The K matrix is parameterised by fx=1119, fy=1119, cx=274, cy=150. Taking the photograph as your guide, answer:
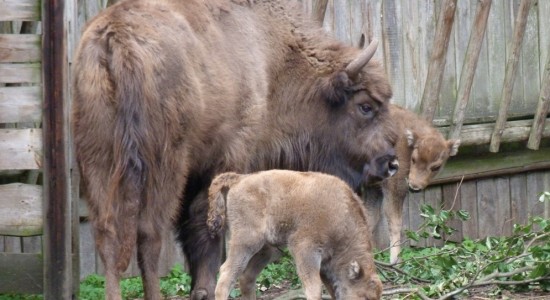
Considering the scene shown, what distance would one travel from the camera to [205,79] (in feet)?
24.0

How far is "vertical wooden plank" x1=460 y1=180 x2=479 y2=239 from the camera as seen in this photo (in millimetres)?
11406

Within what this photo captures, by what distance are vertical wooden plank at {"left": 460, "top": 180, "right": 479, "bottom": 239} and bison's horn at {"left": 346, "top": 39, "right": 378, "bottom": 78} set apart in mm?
3224

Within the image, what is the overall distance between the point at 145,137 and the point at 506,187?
5.93 m

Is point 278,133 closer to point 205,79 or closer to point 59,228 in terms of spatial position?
point 205,79

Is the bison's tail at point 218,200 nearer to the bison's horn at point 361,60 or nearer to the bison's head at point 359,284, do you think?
the bison's head at point 359,284

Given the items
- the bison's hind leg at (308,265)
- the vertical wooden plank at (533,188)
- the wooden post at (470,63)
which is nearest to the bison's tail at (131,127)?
the bison's hind leg at (308,265)

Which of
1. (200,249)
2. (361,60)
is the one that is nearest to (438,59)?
(361,60)

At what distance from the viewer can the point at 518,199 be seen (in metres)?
11.7

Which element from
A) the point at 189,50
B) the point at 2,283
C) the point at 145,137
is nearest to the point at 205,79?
the point at 189,50

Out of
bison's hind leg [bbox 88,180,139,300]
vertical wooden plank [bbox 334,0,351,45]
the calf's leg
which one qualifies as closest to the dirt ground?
the calf's leg

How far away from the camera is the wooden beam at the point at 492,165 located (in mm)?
11109

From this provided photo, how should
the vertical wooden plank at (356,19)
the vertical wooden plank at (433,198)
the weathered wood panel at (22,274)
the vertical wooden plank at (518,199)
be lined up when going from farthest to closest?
the vertical wooden plank at (518,199)
the vertical wooden plank at (433,198)
the vertical wooden plank at (356,19)
the weathered wood panel at (22,274)

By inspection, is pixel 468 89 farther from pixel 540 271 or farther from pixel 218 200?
pixel 218 200

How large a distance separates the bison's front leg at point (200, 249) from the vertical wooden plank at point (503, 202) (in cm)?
476
